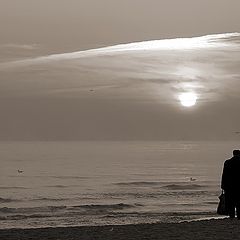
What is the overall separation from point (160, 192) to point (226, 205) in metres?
42.2

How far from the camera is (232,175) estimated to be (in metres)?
16.3

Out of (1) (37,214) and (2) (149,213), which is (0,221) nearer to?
(1) (37,214)

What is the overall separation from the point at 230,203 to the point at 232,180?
0.68 meters

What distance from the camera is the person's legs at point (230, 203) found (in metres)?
16.5

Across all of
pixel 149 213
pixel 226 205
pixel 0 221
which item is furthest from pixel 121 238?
pixel 149 213

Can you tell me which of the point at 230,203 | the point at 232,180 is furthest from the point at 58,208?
the point at 232,180

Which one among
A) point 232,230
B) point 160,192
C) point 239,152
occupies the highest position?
point 239,152

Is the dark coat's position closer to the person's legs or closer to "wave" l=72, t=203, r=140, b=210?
the person's legs

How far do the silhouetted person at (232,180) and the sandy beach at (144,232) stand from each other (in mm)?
687

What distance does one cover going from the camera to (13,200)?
50.4m

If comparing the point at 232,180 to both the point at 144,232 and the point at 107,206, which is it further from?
the point at 107,206

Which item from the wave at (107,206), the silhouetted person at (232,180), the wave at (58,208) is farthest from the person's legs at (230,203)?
the wave at (107,206)

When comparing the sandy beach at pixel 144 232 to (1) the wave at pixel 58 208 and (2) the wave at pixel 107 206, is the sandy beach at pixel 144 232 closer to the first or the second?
(1) the wave at pixel 58 208

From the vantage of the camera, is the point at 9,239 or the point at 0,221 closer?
the point at 9,239
